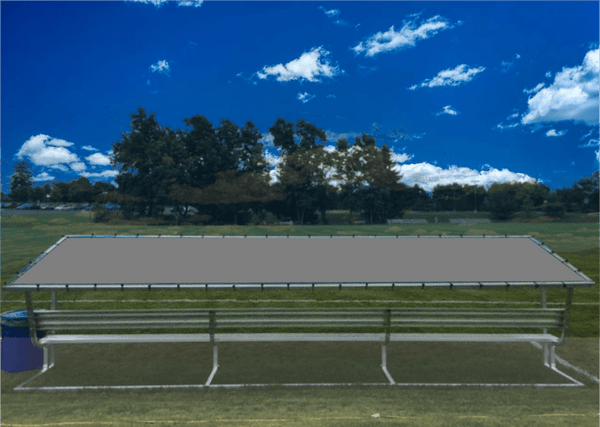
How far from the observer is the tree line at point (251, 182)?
3750 cm

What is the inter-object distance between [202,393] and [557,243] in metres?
28.3

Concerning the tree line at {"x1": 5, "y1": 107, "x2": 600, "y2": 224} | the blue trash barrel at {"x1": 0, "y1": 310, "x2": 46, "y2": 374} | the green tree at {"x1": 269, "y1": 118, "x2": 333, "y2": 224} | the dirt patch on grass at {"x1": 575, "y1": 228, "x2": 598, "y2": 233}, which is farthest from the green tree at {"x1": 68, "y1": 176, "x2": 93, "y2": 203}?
the dirt patch on grass at {"x1": 575, "y1": 228, "x2": 598, "y2": 233}

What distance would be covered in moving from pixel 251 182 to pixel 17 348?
109 feet

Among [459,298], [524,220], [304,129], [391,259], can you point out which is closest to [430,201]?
[524,220]

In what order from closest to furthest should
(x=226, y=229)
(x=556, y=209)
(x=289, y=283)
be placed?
(x=289, y=283)
(x=226, y=229)
(x=556, y=209)

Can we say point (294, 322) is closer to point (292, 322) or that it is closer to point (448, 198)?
point (292, 322)

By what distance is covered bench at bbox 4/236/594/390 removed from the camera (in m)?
4.93

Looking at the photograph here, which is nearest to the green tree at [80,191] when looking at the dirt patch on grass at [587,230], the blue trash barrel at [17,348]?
the blue trash barrel at [17,348]

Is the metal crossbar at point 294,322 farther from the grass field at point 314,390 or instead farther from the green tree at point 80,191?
the green tree at point 80,191

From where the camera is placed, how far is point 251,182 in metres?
38.0

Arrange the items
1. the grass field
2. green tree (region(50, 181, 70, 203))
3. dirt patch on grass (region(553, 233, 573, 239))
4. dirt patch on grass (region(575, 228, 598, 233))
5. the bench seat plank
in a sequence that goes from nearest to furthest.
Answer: the grass field → the bench seat plank → dirt patch on grass (region(553, 233, 573, 239)) → dirt patch on grass (region(575, 228, 598, 233)) → green tree (region(50, 181, 70, 203))

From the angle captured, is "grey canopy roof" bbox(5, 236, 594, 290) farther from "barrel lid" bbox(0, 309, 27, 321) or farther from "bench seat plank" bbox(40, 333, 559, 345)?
"bench seat plank" bbox(40, 333, 559, 345)

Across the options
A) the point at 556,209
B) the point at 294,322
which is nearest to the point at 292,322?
the point at 294,322

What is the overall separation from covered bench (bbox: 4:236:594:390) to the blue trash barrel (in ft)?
0.63
